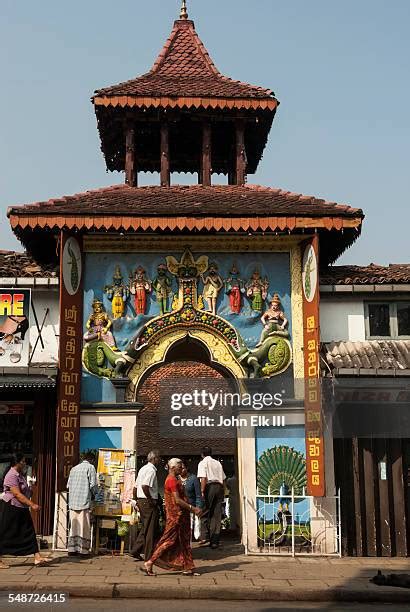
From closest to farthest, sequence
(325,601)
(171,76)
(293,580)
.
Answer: (325,601)
(293,580)
(171,76)

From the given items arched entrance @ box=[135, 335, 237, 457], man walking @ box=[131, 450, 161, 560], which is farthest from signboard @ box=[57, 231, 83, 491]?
arched entrance @ box=[135, 335, 237, 457]

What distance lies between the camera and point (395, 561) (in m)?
14.2

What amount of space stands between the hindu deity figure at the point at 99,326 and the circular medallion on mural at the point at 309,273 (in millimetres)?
3674

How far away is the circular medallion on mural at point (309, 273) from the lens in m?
15.1

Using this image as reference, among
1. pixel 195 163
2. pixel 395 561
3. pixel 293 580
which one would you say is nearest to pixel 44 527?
pixel 293 580

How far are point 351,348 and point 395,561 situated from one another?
386 cm

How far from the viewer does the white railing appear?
577 inches

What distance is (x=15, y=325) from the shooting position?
1550 cm

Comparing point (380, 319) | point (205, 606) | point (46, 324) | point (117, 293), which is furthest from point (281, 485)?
point (46, 324)

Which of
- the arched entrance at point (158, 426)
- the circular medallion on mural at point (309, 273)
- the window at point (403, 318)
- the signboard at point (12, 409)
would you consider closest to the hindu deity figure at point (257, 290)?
the circular medallion on mural at point (309, 273)

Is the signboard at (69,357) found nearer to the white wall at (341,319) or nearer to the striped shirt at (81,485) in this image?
the striped shirt at (81,485)

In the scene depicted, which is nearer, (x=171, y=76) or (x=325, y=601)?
(x=325, y=601)

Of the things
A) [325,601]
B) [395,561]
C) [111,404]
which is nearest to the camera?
[325,601]

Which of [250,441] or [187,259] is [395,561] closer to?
[250,441]
